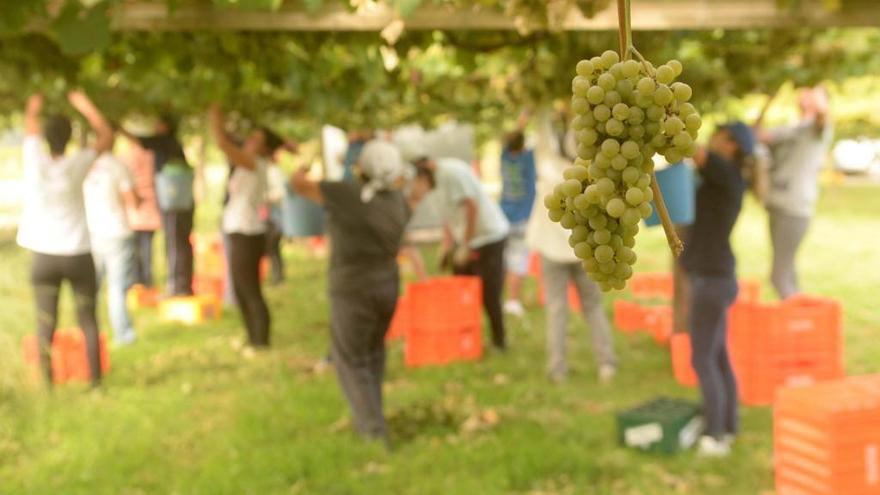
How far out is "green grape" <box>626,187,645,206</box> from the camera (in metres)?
0.85

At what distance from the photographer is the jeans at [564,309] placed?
662 cm

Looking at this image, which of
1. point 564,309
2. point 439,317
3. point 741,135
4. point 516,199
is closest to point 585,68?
point 741,135

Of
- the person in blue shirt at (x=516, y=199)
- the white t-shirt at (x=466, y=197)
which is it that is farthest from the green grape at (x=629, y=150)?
the person in blue shirt at (x=516, y=199)

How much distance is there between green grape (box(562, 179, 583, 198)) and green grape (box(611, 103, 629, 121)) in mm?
87

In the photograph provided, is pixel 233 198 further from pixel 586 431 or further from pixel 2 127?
pixel 2 127

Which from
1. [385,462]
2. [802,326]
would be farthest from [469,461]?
[802,326]

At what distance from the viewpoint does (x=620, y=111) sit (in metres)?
0.83

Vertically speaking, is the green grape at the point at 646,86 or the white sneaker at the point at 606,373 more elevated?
the green grape at the point at 646,86

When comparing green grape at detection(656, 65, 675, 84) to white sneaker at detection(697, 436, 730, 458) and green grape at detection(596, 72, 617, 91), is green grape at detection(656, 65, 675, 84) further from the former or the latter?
white sneaker at detection(697, 436, 730, 458)

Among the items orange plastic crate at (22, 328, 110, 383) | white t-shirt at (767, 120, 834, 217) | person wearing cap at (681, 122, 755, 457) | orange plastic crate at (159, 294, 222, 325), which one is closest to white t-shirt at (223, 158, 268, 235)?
orange plastic crate at (22, 328, 110, 383)

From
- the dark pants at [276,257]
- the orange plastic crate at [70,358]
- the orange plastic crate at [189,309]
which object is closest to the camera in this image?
the orange plastic crate at [70,358]

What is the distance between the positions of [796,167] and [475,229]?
7.97 ft

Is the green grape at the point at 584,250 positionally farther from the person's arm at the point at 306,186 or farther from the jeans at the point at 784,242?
the jeans at the point at 784,242

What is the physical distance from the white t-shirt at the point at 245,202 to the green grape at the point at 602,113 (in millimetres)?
6889
